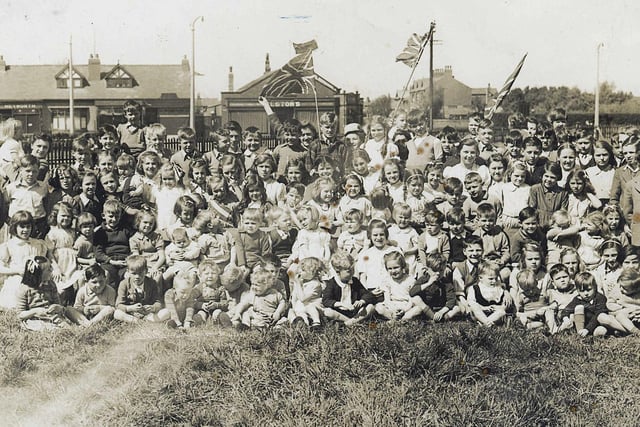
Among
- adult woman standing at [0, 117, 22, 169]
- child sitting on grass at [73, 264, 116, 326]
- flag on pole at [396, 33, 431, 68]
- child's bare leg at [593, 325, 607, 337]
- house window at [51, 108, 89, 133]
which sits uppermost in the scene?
house window at [51, 108, 89, 133]

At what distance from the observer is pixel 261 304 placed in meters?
4.81

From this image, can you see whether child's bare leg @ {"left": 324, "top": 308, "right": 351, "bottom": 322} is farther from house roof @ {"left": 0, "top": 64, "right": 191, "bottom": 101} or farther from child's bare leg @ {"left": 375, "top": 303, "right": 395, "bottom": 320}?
house roof @ {"left": 0, "top": 64, "right": 191, "bottom": 101}

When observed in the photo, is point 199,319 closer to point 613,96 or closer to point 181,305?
point 181,305

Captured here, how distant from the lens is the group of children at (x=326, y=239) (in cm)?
481

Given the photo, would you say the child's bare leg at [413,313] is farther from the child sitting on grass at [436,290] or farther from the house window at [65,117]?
the house window at [65,117]

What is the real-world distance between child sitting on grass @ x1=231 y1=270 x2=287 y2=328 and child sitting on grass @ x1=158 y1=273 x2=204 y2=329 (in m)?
0.31

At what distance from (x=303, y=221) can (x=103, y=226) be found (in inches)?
60.0

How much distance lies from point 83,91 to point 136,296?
23233 millimetres

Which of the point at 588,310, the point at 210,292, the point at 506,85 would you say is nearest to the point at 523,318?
the point at 588,310

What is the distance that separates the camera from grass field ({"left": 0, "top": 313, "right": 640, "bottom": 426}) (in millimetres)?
3660

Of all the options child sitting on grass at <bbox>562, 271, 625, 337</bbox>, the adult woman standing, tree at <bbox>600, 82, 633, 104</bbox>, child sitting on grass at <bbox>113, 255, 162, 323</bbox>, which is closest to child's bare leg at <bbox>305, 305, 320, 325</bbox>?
child sitting on grass at <bbox>113, 255, 162, 323</bbox>

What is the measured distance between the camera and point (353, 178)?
5527 mm

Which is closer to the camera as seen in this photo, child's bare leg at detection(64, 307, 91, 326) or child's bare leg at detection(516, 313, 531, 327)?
child's bare leg at detection(516, 313, 531, 327)

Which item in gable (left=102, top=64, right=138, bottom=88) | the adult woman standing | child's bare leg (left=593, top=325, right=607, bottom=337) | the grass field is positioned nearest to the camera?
the grass field
